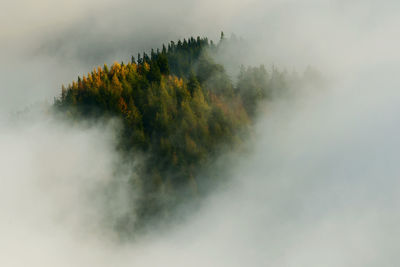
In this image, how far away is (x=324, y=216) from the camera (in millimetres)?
132750

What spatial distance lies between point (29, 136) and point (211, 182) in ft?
236

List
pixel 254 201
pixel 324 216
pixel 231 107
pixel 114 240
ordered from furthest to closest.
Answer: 1. pixel 231 107
2. pixel 254 201
3. pixel 324 216
4. pixel 114 240

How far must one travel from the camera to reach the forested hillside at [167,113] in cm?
12325

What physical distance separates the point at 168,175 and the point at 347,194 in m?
57.9

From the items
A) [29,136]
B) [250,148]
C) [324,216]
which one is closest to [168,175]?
[250,148]

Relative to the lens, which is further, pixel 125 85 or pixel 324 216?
pixel 125 85

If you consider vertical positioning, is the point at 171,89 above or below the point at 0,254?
above

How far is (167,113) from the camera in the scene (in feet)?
460

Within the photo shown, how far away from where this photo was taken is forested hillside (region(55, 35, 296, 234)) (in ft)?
404

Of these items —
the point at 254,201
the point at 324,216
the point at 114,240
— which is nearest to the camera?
the point at 114,240

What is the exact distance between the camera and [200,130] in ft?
443

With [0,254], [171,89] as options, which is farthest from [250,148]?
[0,254]

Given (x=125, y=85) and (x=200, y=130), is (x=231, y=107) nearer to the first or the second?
(x=200, y=130)

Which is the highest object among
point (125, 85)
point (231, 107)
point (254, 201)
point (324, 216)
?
point (125, 85)
